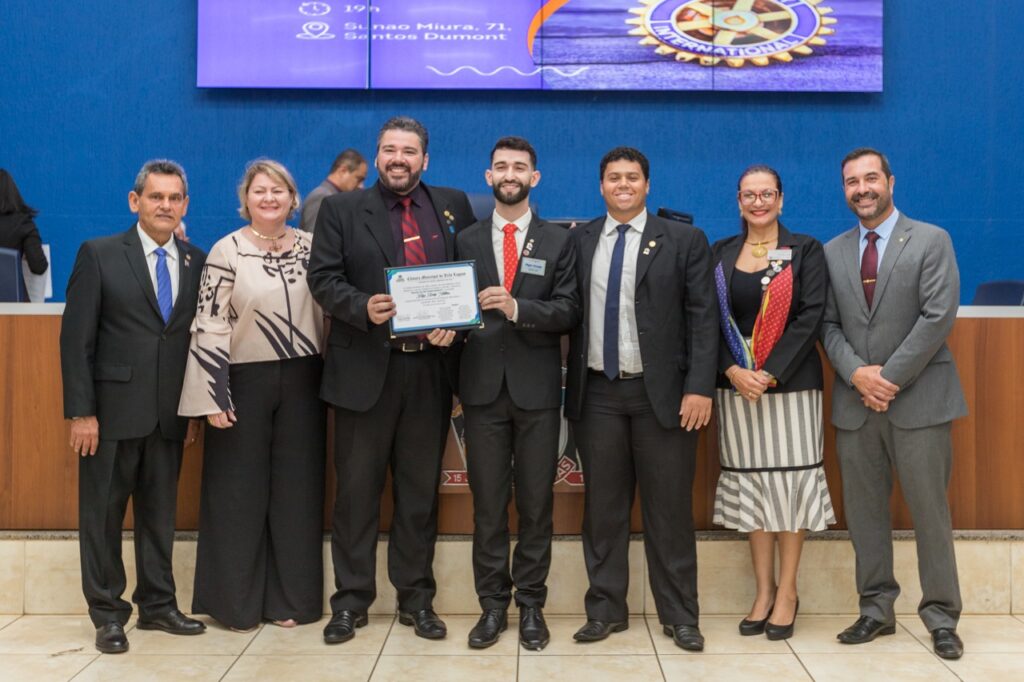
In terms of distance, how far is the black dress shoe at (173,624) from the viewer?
11.8 feet

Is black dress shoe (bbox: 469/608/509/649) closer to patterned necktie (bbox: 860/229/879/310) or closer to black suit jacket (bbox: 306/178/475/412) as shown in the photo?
black suit jacket (bbox: 306/178/475/412)

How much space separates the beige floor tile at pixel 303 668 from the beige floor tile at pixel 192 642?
0.13 meters

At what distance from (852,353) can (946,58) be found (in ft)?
16.0

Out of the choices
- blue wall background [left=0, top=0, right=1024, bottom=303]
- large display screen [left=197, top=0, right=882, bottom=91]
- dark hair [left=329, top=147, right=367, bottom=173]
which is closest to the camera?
dark hair [left=329, top=147, right=367, bottom=173]

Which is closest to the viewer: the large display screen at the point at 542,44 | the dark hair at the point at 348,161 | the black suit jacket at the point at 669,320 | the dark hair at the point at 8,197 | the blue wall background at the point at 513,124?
the black suit jacket at the point at 669,320

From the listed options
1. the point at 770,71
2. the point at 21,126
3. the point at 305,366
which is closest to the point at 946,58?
the point at 770,71

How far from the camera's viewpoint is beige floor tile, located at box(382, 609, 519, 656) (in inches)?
135

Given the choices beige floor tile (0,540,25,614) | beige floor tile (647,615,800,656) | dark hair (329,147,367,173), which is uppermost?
dark hair (329,147,367,173)

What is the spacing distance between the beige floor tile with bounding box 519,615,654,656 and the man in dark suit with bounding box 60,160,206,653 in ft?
4.19

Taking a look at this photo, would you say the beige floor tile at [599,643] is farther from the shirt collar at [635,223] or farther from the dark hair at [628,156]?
the dark hair at [628,156]

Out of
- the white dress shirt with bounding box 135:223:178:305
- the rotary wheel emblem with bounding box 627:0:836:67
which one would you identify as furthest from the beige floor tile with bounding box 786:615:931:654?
the rotary wheel emblem with bounding box 627:0:836:67

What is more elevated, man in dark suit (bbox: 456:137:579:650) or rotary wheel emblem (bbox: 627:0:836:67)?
rotary wheel emblem (bbox: 627:0:836:67)

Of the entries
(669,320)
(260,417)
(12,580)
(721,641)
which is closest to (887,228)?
(669,320)

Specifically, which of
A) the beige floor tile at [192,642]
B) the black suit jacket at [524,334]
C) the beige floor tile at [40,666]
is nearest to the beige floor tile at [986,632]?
the black suit jacket at [524,334]
